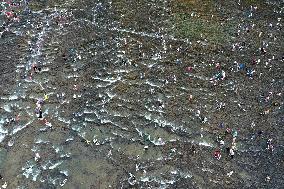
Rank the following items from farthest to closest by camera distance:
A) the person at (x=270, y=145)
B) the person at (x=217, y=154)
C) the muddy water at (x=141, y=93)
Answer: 1. the person at (x=270, y=145)
2. the person at (x=217, y=154)
3. the muddy water at (x=141, y=93)

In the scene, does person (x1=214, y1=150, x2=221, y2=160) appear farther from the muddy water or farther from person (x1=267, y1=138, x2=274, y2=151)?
person (x1=267, y1=138, x2=274, y2=151)

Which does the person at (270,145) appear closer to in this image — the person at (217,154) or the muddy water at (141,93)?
the muddy water at (141,93)

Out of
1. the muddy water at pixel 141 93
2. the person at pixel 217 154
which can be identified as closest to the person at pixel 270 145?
the muddy water at pixel 141 93

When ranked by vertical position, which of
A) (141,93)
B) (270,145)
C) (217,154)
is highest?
(141,93)

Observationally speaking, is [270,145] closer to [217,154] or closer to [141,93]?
[217,154]

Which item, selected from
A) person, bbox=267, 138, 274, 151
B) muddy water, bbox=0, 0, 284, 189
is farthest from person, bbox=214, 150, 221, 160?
person, bbox=267, 138, 274, 151

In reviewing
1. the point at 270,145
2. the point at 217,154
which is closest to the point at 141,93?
the point at 217,154

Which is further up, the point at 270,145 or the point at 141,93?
the point at 141,93

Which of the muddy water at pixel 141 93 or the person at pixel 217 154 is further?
the person at pixel 217 154

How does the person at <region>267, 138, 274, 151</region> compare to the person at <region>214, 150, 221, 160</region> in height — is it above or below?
above

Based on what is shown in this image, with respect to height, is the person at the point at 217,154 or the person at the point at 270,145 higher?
the person at the point at 270,145
